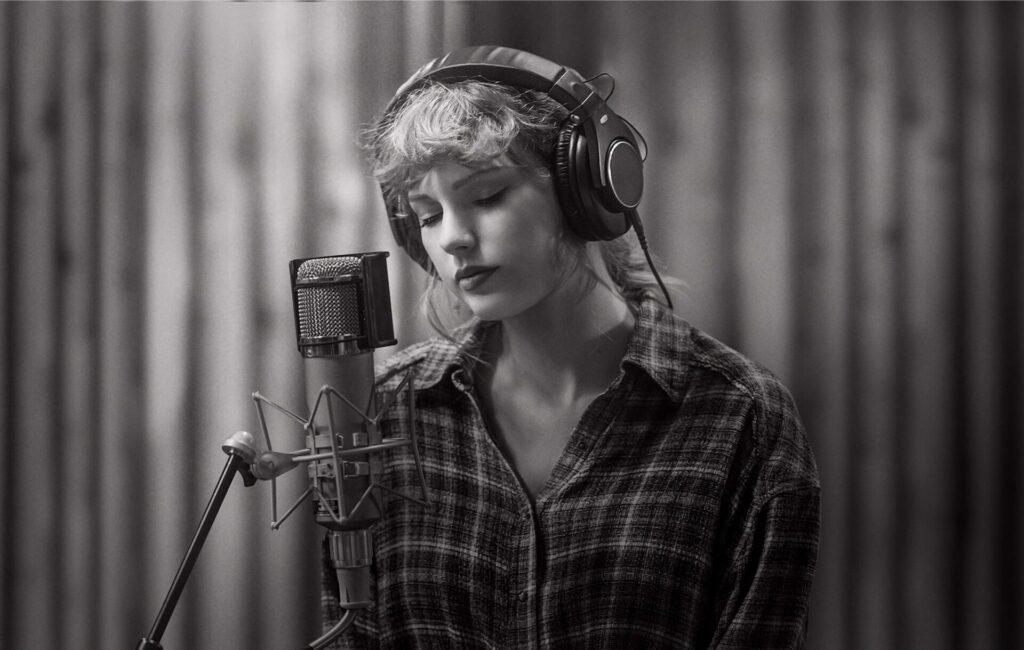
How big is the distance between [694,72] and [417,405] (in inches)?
29.0

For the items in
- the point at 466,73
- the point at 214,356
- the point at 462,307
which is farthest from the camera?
the point at 214,356

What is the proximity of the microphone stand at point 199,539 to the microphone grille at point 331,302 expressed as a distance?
14 centimetres

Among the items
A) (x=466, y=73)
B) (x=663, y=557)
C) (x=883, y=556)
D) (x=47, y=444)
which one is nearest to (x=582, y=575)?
(x=663, y=557)

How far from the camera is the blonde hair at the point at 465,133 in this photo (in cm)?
108

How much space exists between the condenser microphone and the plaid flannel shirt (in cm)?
29

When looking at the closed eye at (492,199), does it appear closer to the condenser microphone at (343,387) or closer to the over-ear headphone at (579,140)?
the over-ear headphone at (579,140)

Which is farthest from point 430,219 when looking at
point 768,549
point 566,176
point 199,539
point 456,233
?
point 768,549

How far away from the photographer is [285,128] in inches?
59.1

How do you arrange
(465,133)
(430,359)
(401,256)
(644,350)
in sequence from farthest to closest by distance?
(401,256) < (430,359) < (644,350) < (465,133)

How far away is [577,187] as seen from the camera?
110 cm

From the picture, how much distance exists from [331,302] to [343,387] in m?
0.09

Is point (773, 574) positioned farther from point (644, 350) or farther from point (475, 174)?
point (475, 174)

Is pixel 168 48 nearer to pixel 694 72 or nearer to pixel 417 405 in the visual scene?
pixel 417 405

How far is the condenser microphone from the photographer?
90 centimetres
